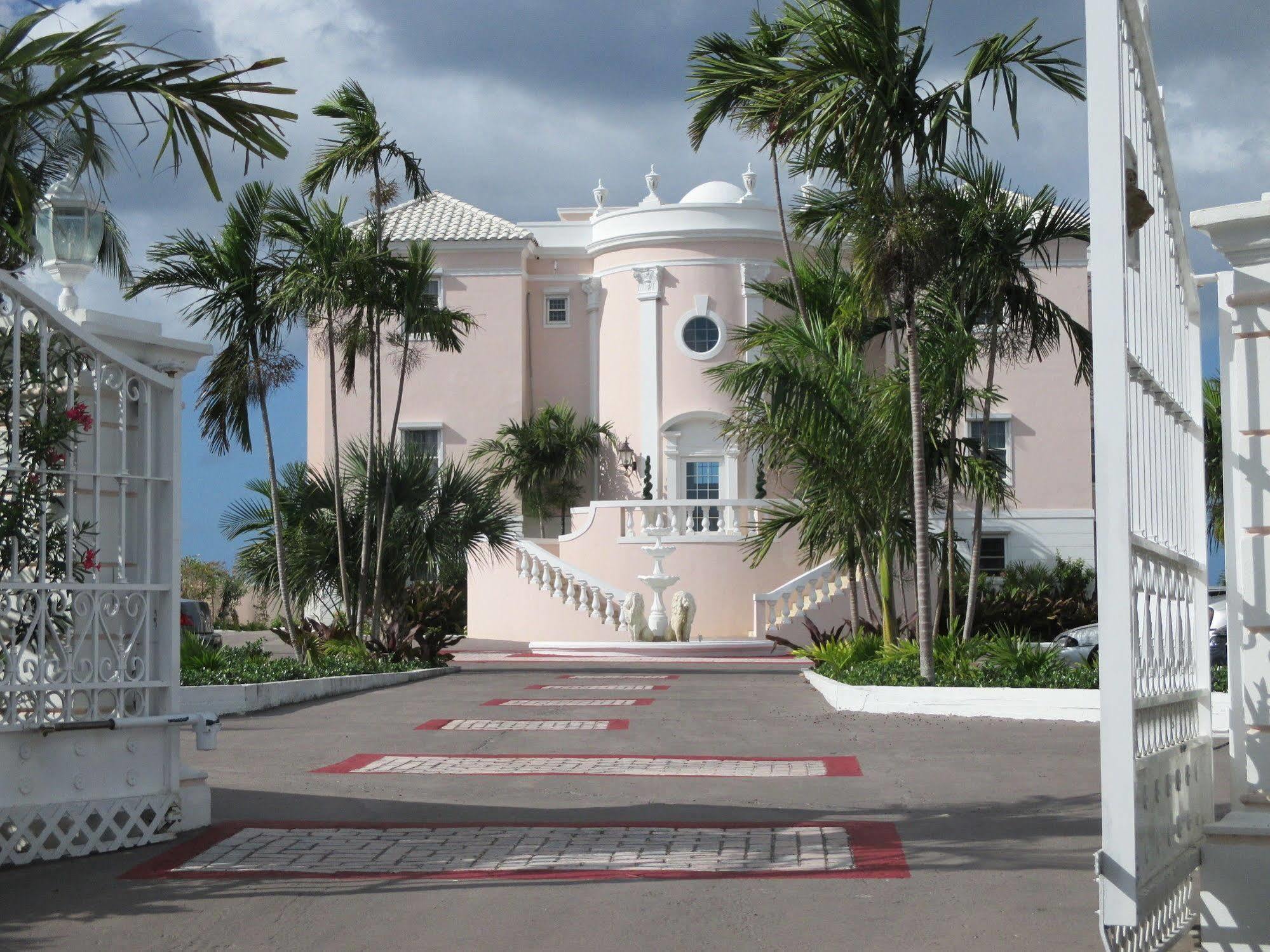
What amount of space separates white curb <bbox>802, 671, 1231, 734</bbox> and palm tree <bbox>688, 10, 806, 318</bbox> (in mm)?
6037

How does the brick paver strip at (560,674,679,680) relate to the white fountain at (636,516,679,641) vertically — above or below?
below

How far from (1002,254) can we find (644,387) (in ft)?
63.3

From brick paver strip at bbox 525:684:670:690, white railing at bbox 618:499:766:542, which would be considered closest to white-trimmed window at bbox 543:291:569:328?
white railing at bbox 618:499:766:542

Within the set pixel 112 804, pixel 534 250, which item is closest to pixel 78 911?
pixel 112 804

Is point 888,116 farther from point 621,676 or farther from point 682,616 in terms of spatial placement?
point 682,616

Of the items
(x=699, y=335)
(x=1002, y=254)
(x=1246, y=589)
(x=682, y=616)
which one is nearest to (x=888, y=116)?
(x=1002, y=254)

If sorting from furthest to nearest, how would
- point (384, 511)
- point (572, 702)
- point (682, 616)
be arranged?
point (682, 616) → point (384, 511) → point (572, 702)

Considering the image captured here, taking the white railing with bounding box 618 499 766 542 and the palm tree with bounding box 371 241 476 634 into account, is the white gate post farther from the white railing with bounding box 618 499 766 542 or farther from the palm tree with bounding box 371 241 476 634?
the white railing with bounding box 618 499 766 542

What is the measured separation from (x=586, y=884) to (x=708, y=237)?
1131 inches

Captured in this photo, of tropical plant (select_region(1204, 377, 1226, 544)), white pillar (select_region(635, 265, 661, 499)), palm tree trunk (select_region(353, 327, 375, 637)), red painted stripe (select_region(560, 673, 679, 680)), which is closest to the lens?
palm tree trunk (select_region(353, 327, 375, 637))

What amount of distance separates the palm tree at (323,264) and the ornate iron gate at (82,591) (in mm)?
10679

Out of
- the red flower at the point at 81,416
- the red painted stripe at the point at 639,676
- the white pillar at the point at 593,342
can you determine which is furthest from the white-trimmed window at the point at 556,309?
the red flower at the point at 81,416

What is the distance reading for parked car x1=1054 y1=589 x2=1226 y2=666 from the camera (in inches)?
738

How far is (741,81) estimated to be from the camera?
16250mm
